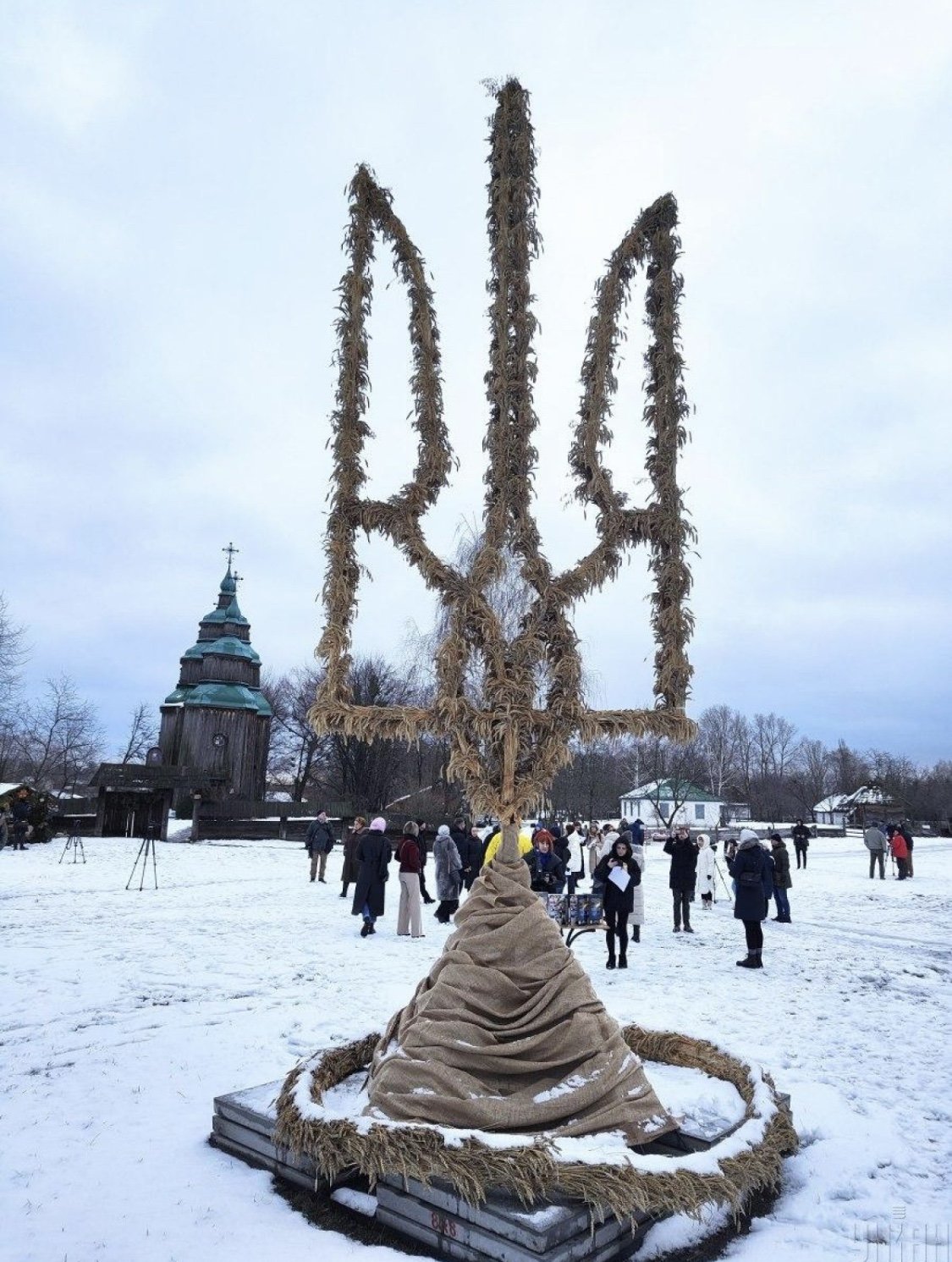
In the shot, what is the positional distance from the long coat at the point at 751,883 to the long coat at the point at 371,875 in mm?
5486

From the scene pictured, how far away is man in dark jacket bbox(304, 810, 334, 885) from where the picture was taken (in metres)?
21.1

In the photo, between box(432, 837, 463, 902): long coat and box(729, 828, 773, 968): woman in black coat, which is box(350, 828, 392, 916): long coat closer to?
box(432, 837, 463, 902): long coat

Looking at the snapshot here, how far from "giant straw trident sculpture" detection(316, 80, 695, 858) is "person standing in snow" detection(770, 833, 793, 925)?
11.3m

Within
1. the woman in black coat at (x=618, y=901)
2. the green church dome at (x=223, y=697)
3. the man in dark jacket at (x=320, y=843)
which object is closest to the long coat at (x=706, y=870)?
the woman in black coat at (x=618, y=901)

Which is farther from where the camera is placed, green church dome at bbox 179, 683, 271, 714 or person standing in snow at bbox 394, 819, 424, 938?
green church dome at bbox 179, 683, 271, 714

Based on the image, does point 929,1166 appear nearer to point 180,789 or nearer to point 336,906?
point 336,906

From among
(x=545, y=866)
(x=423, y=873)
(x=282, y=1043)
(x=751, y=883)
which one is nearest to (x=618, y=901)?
(x=751, y=883)

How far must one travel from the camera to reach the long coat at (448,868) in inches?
605

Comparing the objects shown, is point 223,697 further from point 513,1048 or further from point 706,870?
point 513,1048

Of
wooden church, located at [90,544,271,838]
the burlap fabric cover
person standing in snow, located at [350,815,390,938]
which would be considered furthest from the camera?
wooden church, located at [90,544,271,838]

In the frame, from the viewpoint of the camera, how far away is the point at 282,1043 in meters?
6.91

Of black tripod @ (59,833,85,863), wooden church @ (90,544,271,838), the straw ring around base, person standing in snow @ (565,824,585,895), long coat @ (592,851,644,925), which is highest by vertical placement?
wooden church @ (90,544,271,838)

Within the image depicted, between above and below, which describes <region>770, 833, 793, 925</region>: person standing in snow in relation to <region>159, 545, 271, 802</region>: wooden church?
below

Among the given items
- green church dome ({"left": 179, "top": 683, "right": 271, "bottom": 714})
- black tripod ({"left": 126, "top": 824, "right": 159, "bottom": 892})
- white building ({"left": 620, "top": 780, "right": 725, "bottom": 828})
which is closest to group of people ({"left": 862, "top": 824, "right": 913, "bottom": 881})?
black tripod ({"left": 126, "top": 824, "right": 159, "bottom": 892})
